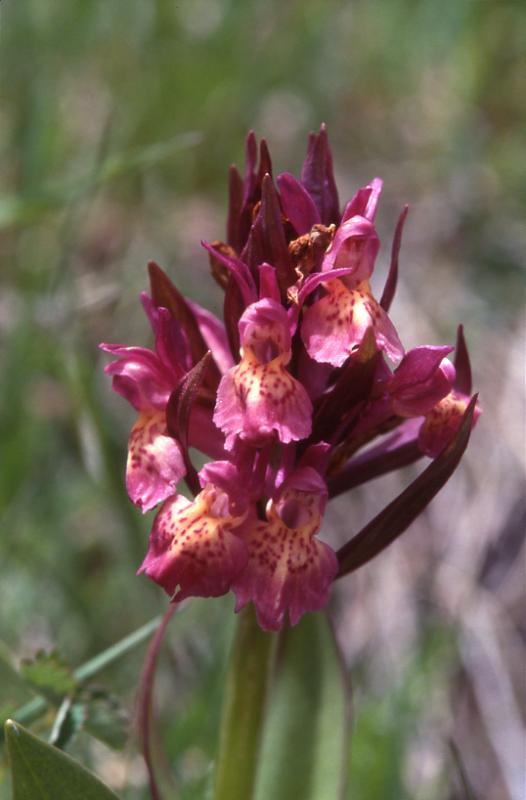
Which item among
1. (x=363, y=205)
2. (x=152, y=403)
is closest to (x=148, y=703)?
(x=152, y=403)

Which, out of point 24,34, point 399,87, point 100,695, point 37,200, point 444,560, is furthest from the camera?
point 399,87

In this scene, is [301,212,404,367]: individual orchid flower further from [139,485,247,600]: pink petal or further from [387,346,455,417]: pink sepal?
[139,485,247,600]: pink petal

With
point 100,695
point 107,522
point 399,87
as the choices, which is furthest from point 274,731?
point 399,87

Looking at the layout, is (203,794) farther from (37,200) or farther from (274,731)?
(37,200)

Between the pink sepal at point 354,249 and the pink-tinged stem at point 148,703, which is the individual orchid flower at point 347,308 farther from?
the pink-tinged stem at point 148,703

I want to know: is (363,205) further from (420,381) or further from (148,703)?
(148,703)
